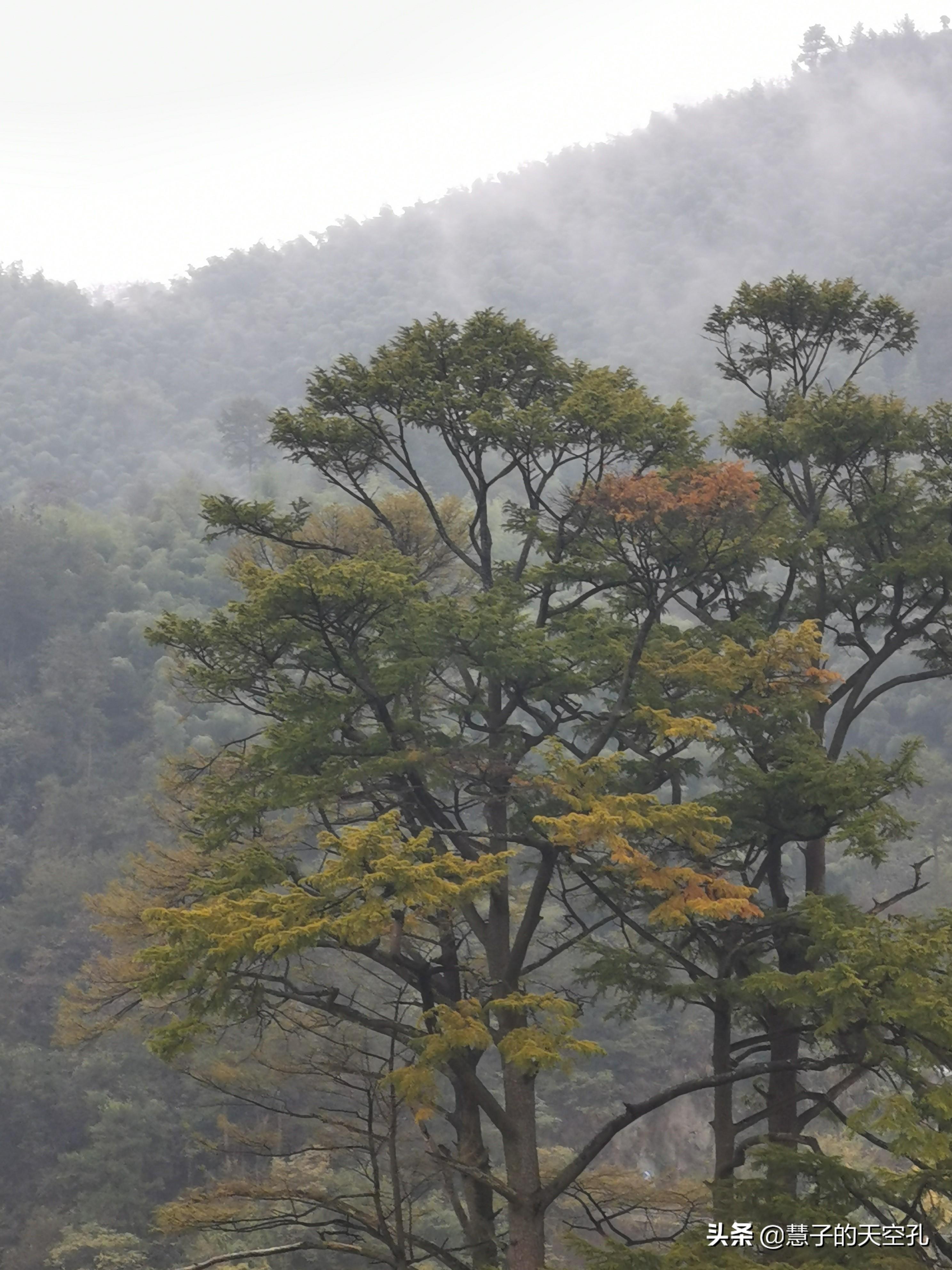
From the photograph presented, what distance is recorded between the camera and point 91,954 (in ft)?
84.7

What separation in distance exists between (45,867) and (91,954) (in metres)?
4.47

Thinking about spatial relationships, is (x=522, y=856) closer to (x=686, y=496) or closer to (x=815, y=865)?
(x=815, y=865)

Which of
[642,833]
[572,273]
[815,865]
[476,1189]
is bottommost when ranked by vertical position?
[476,1189]

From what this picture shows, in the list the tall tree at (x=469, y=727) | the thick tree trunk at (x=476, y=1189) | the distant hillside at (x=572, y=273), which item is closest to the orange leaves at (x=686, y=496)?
the tall tree at (x=469, y=727)

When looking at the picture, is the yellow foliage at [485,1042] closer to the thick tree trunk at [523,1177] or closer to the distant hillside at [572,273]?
the thick tree trunk at [523,1177]

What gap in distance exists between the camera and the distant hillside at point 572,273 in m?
70.1

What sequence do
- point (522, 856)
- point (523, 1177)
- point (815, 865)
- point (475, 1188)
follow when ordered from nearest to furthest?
point (523, 1177), point (475, 1188), point (815, 865), point (522, 856)

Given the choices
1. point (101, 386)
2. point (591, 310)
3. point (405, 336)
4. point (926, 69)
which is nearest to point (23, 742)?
point (405, 336)

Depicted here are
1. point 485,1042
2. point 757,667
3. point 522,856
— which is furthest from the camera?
point 522,856

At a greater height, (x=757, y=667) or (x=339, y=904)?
(x=757, y=667)

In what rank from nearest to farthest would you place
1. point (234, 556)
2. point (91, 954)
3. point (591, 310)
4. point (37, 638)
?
point (234, 556) → point (91, 954) → point (37, 638) → point (591, 310)

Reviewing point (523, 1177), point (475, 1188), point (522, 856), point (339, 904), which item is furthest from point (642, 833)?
point (522, 856)

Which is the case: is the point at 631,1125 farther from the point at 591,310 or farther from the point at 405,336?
the point at 591,310

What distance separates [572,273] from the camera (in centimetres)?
9775
